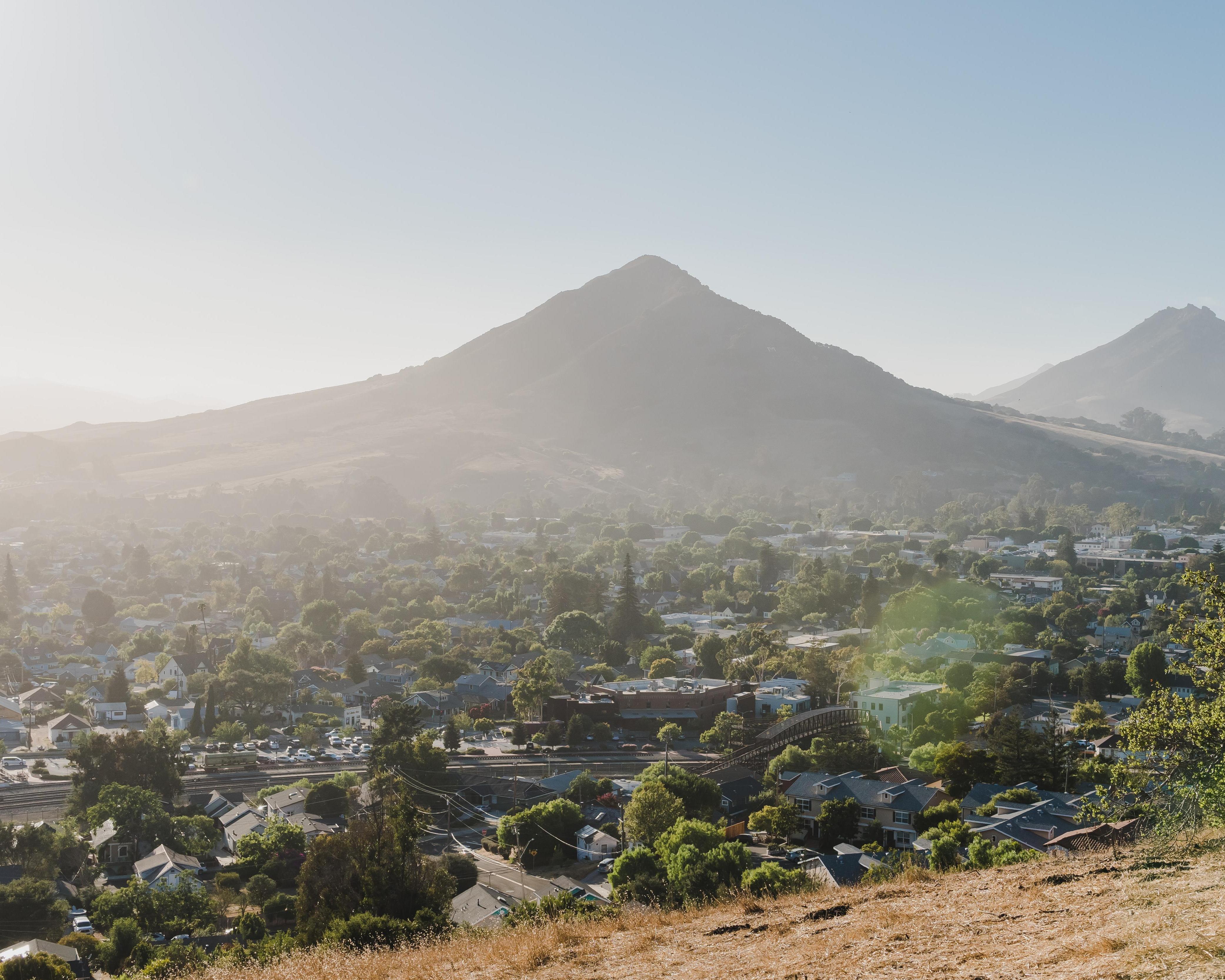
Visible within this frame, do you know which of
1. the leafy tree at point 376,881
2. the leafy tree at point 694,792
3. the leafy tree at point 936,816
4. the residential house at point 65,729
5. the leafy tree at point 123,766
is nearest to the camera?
Answer: the leafy tree at point 376,881

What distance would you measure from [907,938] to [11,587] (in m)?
74.3

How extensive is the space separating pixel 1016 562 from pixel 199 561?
6402 centimetres

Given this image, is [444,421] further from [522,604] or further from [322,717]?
[322,717]

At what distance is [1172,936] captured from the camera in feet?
22.7

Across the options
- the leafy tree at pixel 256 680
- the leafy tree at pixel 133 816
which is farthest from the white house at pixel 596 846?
the leafy tree at pixel 256 680

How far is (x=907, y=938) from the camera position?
820cm

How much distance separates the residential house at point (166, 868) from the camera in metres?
20.8

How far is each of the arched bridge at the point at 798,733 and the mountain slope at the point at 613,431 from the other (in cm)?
10914

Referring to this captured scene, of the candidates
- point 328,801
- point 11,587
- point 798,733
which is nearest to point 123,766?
point 328,801

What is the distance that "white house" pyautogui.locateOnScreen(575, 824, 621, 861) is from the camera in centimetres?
2283

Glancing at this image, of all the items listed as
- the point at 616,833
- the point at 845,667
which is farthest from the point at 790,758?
the point at 845,667

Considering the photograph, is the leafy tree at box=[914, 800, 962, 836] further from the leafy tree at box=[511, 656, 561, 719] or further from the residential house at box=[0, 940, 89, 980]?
the leafy tree at box=[511, 656, 561, 719]

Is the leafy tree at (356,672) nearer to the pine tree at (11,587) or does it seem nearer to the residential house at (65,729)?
the residential house at (65,729)

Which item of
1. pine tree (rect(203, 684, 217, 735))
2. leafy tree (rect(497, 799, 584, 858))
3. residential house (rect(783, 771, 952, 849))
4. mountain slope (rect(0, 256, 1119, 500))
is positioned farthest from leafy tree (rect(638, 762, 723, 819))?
mountain slope (rect(0, 256, 1119, 500))
